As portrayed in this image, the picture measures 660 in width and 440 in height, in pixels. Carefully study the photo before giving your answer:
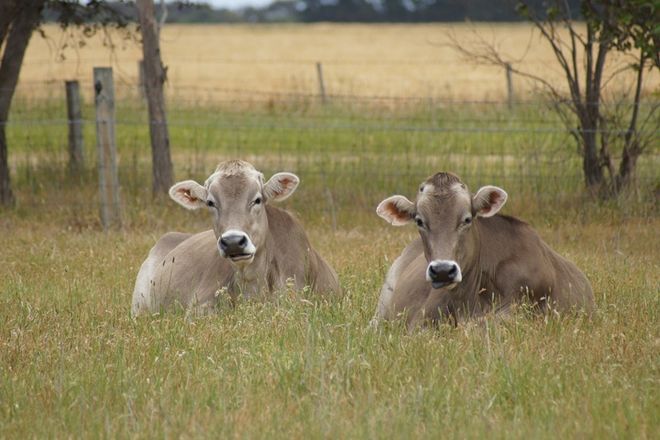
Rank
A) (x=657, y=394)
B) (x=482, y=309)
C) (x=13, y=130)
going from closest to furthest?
(x=657, y=394), (x=482, y=309), (x=13, y=130)

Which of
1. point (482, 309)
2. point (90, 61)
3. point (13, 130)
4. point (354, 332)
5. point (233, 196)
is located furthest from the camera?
point (90, 61)

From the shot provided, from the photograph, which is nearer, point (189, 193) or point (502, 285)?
point (502, 285)

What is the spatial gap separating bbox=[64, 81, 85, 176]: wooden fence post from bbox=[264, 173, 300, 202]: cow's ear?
6.65 metres

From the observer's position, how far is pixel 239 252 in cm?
775

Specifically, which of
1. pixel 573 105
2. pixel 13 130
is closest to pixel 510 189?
Answer: pixel 573 105

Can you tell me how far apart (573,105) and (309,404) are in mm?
9300

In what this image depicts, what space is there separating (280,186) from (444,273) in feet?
6.45

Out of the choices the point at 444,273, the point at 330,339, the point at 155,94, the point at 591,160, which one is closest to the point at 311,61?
the point at 155,94

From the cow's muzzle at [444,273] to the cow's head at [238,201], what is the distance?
1.41 meters

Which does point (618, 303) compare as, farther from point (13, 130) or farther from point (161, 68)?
point (13, 130)

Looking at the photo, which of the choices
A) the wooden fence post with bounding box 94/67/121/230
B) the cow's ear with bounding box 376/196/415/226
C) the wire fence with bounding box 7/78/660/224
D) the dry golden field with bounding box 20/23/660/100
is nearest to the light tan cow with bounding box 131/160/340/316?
the cow's ear with bounding box 376/196/415/226

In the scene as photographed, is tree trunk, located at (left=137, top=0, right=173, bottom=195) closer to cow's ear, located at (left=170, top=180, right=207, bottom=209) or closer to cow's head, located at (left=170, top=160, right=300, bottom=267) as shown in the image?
cow's ear, located at (left=170, top=180, right=207, bottom=209)

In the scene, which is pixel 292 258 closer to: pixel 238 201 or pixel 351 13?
pixel 238 201

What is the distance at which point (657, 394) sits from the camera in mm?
5367
